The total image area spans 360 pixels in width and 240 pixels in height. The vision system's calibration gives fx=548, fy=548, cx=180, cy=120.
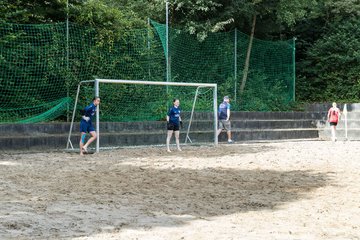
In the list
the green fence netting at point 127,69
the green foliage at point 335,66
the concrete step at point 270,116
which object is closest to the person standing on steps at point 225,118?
the concrete step at point 270,116

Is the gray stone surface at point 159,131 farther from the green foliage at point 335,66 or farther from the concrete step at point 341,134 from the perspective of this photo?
the green foliage at point 335,66

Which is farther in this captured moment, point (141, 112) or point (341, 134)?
point (341, 134)

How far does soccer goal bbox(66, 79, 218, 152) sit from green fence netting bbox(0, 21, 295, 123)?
4 cm

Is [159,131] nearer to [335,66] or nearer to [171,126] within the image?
[171,126]

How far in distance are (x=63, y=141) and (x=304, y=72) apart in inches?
600

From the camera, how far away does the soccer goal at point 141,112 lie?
17091mm

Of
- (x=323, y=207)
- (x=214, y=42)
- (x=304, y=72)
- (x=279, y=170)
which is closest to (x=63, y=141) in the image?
(x=279, y=170)

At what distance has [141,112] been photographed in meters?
18.7

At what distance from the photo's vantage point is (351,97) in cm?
2605

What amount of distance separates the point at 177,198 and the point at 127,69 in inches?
442

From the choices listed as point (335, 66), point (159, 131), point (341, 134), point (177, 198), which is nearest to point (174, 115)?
point (159, 131)

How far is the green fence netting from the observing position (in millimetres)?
16109

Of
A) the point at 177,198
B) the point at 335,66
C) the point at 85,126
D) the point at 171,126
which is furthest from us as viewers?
the point at 335,66

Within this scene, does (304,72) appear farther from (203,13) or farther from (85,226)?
(85,226)
